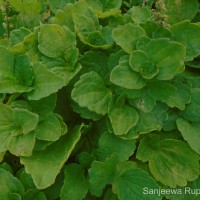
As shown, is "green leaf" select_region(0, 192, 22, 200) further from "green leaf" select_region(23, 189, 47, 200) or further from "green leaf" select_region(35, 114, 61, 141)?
"green leaf" select_region(35, 114, 61, 141)

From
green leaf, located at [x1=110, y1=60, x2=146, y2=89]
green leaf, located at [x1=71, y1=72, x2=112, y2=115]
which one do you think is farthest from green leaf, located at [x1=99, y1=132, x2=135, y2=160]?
green leaf, located at [x1=110, y1=60, x2=146, y2=89]

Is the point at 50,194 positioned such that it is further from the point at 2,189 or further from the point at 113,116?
the point at 113,116

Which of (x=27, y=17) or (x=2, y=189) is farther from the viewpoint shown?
(x=27, y=17)

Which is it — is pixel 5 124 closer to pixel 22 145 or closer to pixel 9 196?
pixel 22 145

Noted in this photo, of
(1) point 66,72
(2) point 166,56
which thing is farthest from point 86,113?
(2) point 166,56

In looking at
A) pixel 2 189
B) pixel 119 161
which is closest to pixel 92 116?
pixel 119 161

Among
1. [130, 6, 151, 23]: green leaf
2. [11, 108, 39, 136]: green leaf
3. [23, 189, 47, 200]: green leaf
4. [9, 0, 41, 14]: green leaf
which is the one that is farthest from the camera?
[9, 0, 41, 14]: green leaf

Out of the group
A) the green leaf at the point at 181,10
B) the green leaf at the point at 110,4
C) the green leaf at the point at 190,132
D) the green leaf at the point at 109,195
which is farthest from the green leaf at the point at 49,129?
the green leaf at the point at 181,10
